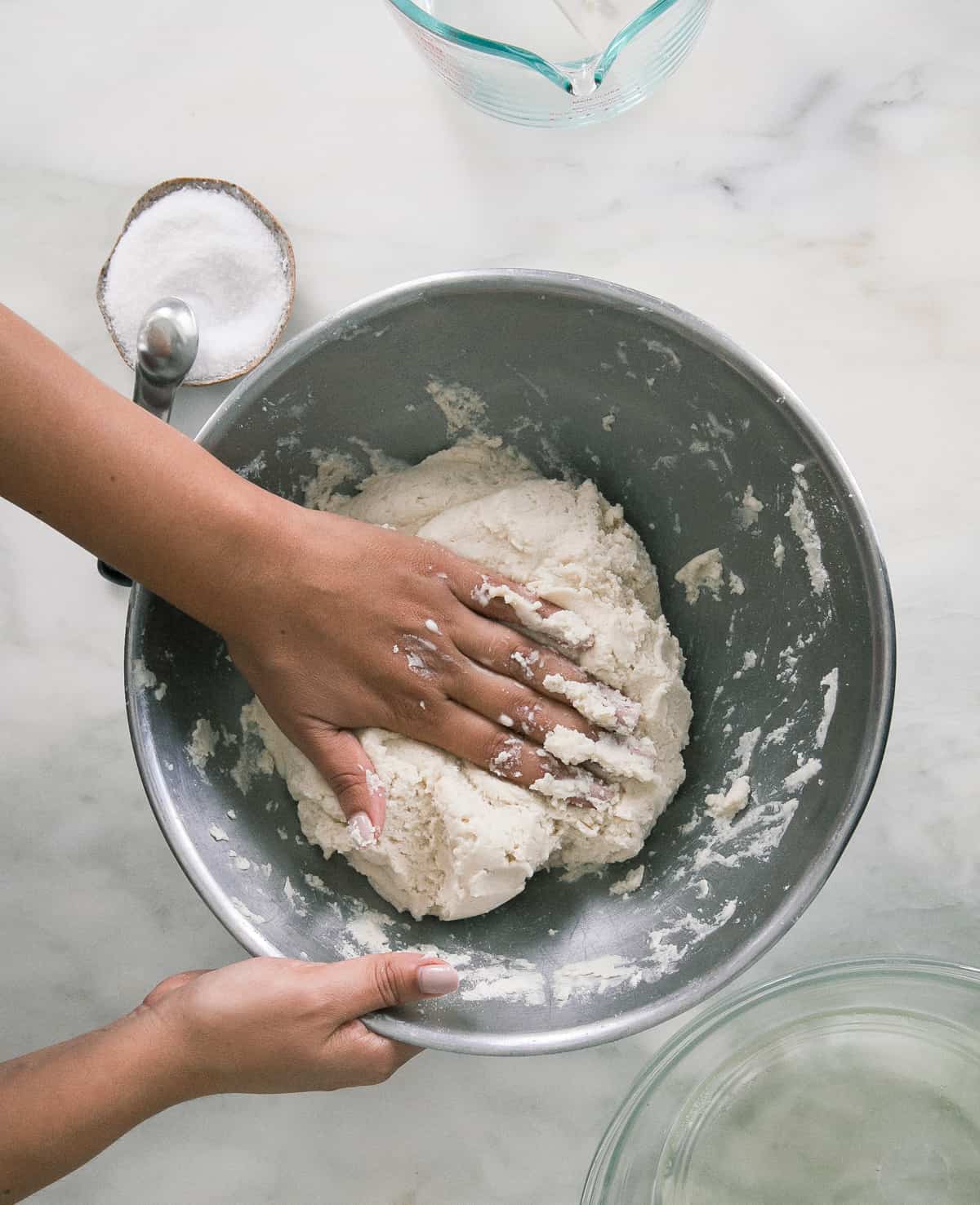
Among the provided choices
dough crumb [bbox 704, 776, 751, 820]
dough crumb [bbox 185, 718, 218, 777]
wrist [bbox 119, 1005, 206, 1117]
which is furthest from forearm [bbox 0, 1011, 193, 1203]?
dough crumb [bbox 704, 776, 751, 820]

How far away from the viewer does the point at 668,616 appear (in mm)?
1554

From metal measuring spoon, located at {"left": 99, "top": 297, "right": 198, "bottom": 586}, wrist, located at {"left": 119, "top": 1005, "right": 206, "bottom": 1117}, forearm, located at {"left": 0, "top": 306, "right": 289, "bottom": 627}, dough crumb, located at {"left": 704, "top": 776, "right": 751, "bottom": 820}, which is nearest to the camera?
forearm, located at {"left": 0, "top": 306, "right": 289, "bottom": 627}

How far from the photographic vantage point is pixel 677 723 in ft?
4.83

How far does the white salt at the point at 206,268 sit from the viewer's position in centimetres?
157

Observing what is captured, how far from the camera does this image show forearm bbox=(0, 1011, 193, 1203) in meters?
1.29

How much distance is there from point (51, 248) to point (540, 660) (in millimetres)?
1012

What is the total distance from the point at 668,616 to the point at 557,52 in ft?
2.69

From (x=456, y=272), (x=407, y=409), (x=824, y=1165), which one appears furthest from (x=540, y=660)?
(x=824, y=1165)

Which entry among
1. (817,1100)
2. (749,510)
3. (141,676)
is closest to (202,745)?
(141,676)

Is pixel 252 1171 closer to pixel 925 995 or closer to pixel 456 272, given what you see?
pixel 925 995

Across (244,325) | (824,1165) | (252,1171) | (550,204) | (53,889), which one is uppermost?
(550,204)

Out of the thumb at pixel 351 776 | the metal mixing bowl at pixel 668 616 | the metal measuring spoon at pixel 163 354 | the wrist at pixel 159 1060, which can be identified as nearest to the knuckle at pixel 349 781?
the thumb at pixel 351 776

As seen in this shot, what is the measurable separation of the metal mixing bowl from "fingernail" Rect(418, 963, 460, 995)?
0.20ft

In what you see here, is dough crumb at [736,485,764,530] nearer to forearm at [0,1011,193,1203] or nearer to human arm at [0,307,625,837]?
human arm at [0,307,625,837]
